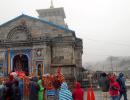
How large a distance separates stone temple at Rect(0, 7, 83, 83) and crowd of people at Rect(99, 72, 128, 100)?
12608 mm

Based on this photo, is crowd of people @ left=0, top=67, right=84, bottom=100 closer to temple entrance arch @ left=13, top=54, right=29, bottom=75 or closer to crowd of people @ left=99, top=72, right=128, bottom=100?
crowd of people @ left=99, top=72, right=128, bottom=100

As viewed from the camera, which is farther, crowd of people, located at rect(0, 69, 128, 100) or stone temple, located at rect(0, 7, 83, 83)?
stone temple, located at rect(0, 7, 83, 83)

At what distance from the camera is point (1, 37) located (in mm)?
32625

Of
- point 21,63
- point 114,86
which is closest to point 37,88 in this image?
point 114,86

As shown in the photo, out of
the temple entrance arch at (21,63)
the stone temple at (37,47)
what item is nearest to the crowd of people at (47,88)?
the stone temple at (37,47)

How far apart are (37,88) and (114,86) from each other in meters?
3.82

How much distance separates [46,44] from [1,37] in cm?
564

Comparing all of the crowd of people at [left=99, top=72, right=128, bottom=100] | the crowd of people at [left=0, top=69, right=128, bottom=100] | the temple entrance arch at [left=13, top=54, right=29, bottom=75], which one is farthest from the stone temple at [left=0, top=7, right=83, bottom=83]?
the crowd of people at [left=99, top=72, right=128, bottom=100]

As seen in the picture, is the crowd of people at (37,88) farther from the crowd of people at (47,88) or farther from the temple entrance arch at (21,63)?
the temple entrance arch at (21,63)

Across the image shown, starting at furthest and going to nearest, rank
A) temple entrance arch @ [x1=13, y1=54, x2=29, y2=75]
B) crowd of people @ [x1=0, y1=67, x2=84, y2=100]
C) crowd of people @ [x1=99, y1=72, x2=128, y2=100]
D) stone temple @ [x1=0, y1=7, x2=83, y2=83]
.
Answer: temple entrance arch @ [x1=13, y1=54, x2=29, y2=75] → stone temple @ [x1=0, y1=7, x2=83, y2=83] → crowd of people @ [x1=99, y1=72, x2=128, y2=100] → crowd of people @ [x1=0, y1=67, x2=84, y2=100]

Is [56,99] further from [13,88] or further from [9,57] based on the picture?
[9,57]

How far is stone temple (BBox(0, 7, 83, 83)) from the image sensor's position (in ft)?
99.6

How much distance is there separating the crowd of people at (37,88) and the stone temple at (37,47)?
40.3 feet

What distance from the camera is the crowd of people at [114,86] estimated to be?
14.1 metres
